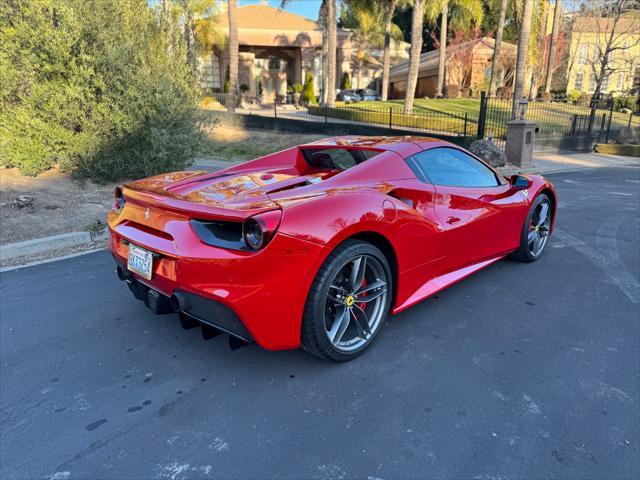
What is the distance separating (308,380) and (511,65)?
3798 centimetres

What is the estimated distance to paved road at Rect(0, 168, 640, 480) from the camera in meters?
2.12

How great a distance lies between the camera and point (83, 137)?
7.55 meters

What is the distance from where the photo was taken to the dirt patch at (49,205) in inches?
227

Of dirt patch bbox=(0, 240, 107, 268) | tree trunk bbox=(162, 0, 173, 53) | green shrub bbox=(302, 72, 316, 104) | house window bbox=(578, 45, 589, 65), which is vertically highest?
house window bbox=(578, 45, 589, 65)

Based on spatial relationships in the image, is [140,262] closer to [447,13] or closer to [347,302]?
[347,302]

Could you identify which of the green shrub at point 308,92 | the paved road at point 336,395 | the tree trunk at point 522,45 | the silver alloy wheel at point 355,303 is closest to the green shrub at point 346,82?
the green shrub at point 308,92

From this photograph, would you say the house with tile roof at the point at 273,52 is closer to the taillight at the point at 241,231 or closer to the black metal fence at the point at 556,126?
the black metal fence at the point at 556,126

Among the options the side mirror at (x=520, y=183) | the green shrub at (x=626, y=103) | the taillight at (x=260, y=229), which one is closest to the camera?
the taillight at (x=260, y=229)

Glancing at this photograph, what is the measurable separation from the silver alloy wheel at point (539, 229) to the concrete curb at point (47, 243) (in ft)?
16.9

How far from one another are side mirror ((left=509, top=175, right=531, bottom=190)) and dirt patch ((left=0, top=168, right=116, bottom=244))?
5.14m

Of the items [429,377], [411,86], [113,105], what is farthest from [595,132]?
[429,377]

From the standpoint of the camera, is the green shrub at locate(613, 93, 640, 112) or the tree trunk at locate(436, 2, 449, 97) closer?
the tree trunk at locate(436, 2, 449, 97)

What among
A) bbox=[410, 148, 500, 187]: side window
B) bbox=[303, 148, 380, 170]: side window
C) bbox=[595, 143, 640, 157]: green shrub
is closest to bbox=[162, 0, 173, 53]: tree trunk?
bbox=[303, 148, 380, 170]: side window

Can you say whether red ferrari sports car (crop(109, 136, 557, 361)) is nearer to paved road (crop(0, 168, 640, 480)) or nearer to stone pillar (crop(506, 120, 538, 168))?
paved road (crop(0, 168, 640, 480))
